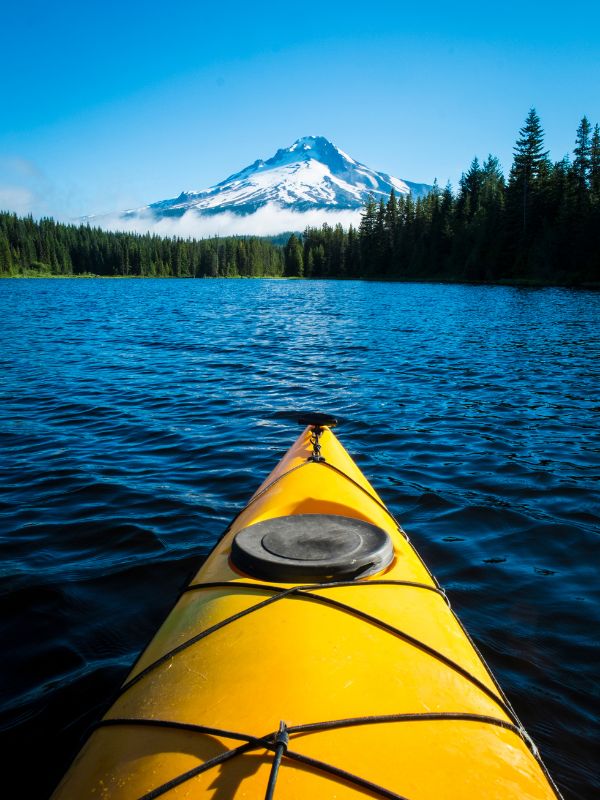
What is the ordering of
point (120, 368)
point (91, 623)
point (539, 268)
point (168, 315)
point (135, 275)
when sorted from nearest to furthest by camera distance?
point (91, 623) → point (120, 368) → point (168, 315) → point (539, 268) → point (135, 275)

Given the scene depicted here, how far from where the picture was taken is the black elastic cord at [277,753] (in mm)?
1724

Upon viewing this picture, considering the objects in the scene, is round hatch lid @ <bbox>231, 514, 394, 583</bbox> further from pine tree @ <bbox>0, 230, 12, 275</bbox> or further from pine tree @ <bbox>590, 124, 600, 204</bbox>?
pine tree @ <bbox>0, 230, 12, 275</bbox>

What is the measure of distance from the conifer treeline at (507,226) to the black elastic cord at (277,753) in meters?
58.9

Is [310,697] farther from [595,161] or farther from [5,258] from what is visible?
[5,258]

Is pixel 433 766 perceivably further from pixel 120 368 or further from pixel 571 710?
pixel 120 368

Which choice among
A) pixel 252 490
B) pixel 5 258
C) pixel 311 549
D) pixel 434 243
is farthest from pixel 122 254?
pixel 311 549

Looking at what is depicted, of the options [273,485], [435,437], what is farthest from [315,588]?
[435,437]

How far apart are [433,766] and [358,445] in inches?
276

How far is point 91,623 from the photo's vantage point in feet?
14.1

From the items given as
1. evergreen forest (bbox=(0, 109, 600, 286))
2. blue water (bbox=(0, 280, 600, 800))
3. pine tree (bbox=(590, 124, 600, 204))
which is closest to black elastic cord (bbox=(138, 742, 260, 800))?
blue water (bbox=(0, 280, 600, 800))

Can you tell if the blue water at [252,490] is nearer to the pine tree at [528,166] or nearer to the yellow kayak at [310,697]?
the yellow kayak at [310,697]

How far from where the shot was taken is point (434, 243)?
270ft

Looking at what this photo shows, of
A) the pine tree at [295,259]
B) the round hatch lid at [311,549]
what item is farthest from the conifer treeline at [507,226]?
the round hatch lid at [311,549]

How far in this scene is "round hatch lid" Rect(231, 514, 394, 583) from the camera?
2.88 meters
